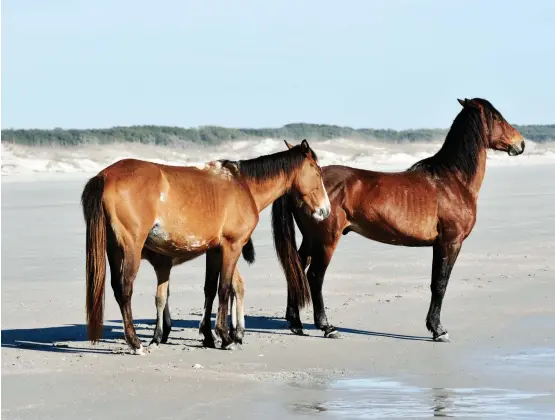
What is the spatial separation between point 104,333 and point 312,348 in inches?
76.2

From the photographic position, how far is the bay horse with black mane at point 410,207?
10328 mm

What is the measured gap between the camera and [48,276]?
A: 1403 cm

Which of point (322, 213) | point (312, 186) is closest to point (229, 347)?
point (322, 213)

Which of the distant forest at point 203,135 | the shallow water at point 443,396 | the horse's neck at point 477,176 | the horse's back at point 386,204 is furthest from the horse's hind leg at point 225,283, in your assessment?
the distant forest at point 203,135

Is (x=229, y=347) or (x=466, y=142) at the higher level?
(x=466, y=142)

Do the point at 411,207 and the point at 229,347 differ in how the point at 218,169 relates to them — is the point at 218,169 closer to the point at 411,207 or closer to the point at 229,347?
the point at 229,347

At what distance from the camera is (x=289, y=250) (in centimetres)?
1034

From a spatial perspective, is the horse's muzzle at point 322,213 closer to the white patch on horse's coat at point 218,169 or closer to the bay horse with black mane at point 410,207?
the bay horse with black mane at point 410,207

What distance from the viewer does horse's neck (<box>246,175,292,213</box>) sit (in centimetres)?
986

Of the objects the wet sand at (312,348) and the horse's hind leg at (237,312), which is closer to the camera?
the wet sand at (312,348)

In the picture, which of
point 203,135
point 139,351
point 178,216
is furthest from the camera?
point 203,135

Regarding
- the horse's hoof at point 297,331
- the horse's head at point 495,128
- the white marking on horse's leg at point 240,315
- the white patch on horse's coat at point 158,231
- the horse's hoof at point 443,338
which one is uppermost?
the horse's head at point 495,128

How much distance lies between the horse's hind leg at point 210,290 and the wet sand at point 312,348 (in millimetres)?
153

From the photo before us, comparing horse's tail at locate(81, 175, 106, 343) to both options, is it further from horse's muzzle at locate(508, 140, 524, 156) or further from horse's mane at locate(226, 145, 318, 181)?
horse's muzzle at locate(508, 140, 524, 156)
